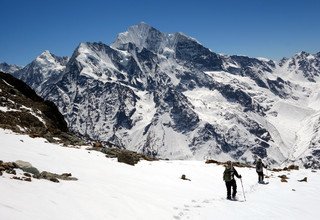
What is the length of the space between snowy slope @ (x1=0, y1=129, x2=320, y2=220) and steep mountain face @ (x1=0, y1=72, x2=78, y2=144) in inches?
284

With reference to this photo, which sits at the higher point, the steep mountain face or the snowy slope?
the steep mountain face

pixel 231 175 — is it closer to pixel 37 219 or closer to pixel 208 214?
pixel 208 214

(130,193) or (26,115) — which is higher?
(26,115)

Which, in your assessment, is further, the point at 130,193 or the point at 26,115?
the point at 26,115

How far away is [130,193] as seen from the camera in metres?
21.3

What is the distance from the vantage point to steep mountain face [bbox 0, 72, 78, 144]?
42.3 metres

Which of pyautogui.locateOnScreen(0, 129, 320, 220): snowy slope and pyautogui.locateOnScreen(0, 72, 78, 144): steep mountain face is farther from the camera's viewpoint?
pyautogui.locateOnScreen(0, 72, 78, 144): steep mountain face

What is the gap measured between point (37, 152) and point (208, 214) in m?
13.9

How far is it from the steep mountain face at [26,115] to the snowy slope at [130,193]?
23.7 feet

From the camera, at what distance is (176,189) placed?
85.9ft

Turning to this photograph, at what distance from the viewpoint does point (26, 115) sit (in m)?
49.3

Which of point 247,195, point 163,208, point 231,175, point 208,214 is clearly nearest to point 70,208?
point 163,208

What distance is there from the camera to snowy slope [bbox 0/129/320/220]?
15461mm

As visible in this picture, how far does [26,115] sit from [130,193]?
1249 inches
